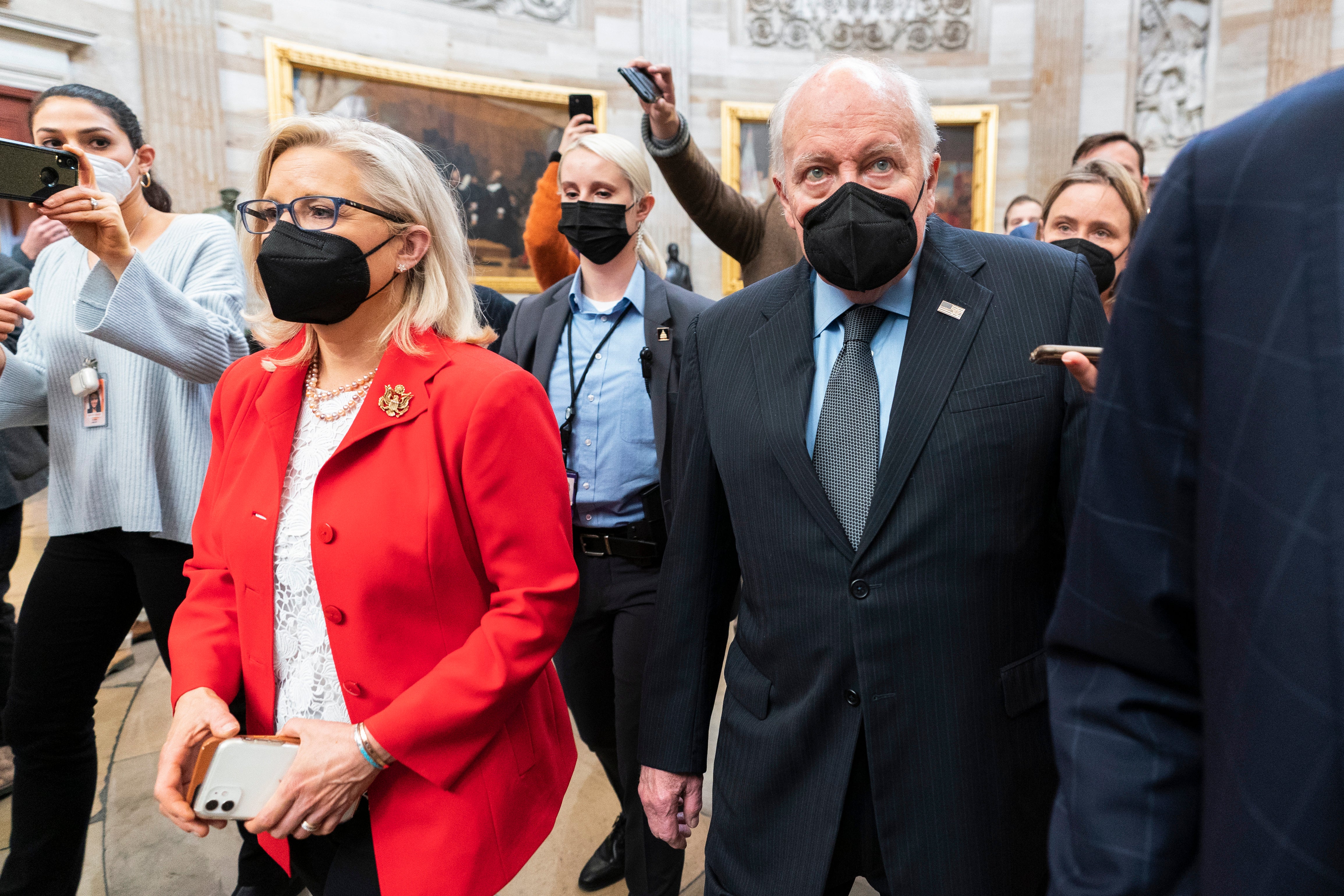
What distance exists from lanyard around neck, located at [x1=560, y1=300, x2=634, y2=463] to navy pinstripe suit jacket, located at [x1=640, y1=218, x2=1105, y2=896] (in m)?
1.20

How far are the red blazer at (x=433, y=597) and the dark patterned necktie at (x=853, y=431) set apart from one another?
531 mm

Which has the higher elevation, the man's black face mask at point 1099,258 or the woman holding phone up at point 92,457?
the man's black face mask at point 1099,258

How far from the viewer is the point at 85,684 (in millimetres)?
2250

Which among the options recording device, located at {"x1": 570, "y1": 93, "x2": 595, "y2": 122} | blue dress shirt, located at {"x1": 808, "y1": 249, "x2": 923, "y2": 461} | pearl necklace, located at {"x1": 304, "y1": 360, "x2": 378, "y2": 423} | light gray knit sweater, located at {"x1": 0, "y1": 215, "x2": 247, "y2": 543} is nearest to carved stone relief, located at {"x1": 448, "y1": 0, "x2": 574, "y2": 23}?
recording device, located at {"x1": 570, "y1": 93, "x2": 595, "y2": 122}

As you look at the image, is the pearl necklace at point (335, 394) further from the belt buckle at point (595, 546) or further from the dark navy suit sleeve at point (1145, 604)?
the dark navy suit sleeve at point (1145, 604)

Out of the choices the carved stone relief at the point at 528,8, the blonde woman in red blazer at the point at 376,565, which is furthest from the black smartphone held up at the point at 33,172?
the carved stone relief at the point at 528,8

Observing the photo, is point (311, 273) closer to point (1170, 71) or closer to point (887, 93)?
point (887, 93)

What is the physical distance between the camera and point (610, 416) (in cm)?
265

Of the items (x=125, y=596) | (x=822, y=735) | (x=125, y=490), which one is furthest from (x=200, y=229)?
(x=822, y=735)

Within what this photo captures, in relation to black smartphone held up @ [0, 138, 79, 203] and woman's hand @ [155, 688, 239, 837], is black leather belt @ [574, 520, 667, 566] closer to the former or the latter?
woman's hand @ [155, 688, 239, 837]

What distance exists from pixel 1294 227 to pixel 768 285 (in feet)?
3.51

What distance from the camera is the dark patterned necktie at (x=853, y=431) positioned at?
1.36m

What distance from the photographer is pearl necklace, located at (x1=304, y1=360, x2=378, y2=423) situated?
5.41 ft

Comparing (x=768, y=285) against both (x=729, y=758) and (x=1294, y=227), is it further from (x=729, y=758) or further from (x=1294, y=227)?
(x=1294, y=227)
